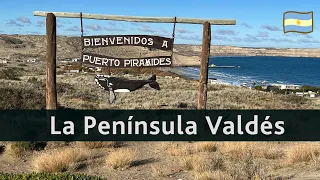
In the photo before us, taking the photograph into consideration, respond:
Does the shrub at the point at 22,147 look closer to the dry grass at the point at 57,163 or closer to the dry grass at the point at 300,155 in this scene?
the dry grass at the point at 57,163

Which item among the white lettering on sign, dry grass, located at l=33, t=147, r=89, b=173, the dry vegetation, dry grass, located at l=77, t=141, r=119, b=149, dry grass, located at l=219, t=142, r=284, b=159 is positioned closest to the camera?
the dry vegetation

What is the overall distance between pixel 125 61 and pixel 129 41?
0.50m

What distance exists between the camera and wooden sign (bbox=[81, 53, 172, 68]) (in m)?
9.84

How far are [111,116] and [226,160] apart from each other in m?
6.30

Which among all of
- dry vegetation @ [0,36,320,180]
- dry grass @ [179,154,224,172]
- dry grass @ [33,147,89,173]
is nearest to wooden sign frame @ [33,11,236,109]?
dry vegetation @ [0,36,320,180]

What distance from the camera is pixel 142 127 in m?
11.7

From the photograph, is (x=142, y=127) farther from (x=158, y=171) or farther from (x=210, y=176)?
(x=210, y=176)

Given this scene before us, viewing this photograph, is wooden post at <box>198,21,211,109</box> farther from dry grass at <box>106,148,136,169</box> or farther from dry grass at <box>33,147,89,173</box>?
dry grass at <box>33,147,89,173</box>

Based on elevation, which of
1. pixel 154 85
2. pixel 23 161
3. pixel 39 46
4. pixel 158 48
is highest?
pixel 39 46

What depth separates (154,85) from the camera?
10242 millimetres

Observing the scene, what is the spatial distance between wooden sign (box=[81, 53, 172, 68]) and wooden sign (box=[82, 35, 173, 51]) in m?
0.26

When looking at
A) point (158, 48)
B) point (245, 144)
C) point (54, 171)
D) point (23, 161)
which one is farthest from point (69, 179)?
point (158, 48)

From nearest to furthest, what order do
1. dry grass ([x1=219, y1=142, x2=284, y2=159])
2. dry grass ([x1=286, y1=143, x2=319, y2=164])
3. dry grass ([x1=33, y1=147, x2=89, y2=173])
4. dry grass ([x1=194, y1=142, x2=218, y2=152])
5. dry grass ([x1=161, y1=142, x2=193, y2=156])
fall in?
dry grass ([x1=33, y1=147, x2=89, y2=173]), dry grass ([x1=286, y1=143, x2=319, y2=164]), dry grass ([x1=219, y1=142, x2=284, y2=159]), dry grass ([x1=161, y1=142, x2=193, y2=156]), dry grass ([x1=194, y1=142, x2=218, y2=152])

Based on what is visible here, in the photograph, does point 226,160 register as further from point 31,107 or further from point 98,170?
point 31,107
